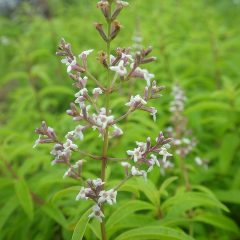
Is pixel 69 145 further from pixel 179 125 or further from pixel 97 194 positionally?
pixel 179 125

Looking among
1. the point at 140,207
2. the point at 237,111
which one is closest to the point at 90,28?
the point at 237,111

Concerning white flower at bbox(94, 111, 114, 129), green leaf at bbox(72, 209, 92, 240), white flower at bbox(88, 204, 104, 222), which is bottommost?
green leaf at bbox(72, 209, 92, 240)

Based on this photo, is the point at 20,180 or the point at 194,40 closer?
the point at 20,180

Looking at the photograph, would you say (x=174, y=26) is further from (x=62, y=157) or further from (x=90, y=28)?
(x=62, y=157)

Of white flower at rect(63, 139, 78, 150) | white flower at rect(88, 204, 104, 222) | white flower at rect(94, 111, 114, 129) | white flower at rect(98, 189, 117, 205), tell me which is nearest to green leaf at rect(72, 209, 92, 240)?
white flower at rect(88, 204, 104, 222)

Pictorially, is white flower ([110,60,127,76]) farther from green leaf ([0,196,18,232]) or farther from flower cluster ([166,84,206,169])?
green leaf ([0,196,18,232])

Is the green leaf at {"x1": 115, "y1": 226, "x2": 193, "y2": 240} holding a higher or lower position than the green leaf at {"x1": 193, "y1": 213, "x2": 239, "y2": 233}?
lower
